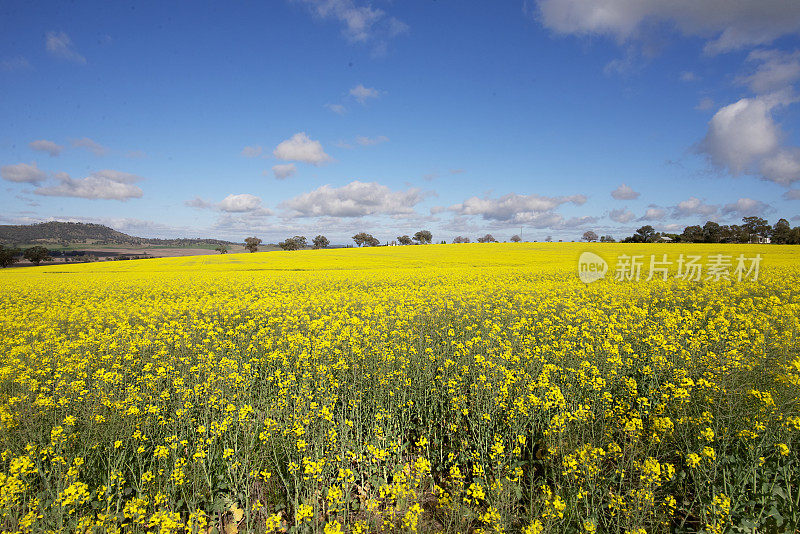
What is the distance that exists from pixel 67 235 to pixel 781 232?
21863cm

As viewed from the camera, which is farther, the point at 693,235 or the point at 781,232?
the point at 693,235

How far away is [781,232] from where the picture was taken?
67.5 meters

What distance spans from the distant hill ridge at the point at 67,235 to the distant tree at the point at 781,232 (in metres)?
153

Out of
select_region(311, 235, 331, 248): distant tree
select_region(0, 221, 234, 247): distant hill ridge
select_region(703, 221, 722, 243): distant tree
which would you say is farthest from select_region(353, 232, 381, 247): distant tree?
select_region(703, 221, 722, 243): distant tree

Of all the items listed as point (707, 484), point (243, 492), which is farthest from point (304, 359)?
point (707, 484)

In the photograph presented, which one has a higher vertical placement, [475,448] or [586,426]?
[586,426]

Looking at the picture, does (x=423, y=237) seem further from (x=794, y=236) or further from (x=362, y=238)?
(x=794, y=236)

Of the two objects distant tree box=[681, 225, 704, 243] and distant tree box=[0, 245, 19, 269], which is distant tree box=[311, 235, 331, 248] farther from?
distant tree box=[681, 225, 704, 243]

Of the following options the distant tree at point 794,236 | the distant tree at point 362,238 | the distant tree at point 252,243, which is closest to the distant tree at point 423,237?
the distant tree at point 362,238

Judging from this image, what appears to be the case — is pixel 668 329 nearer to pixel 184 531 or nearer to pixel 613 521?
pixel 613 521

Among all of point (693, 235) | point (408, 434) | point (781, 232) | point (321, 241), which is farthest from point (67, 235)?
point (781, 232)

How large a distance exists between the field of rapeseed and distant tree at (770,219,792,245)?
86.4m

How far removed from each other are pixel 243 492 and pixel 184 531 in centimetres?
58

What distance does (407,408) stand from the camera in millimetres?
5223
